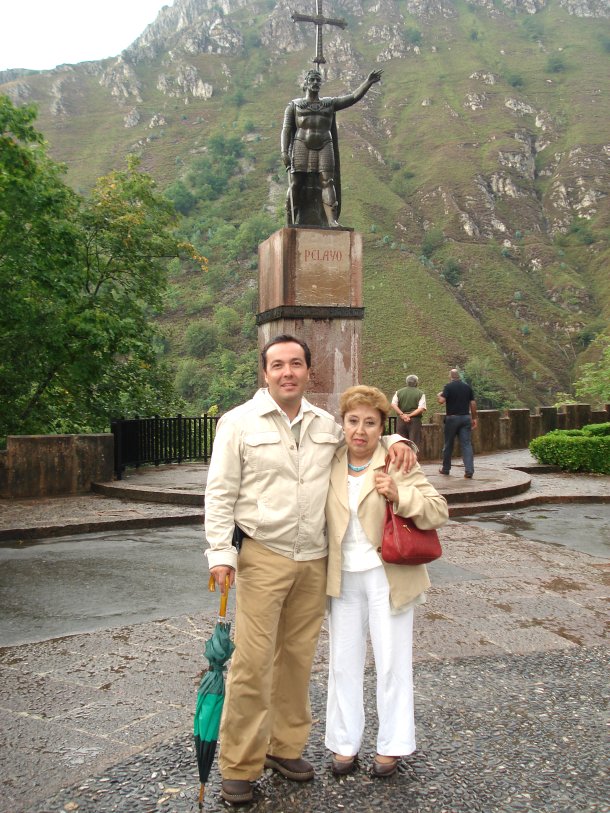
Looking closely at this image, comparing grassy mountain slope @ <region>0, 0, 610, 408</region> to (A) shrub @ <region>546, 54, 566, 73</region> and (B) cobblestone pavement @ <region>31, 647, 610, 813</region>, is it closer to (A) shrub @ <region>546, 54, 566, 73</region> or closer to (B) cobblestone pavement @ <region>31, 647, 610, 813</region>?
(A) shrub @ <region>546, 54, 566, 73</region>

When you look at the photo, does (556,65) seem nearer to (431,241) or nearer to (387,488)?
(431,241)

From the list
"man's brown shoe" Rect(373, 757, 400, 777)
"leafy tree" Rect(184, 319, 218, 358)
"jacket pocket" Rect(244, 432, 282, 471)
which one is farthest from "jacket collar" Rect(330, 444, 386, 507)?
"leafy tree" Rect(184, 319, 218, 358)

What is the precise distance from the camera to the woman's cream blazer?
3025 mm

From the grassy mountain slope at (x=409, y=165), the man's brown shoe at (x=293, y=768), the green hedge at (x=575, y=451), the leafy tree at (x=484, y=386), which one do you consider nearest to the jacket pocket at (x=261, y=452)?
the man's brown shoe at (x=293, y=768)

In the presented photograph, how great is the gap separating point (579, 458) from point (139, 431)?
8.30 metres

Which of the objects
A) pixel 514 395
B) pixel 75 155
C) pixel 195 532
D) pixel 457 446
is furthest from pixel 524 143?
pixel 195 532

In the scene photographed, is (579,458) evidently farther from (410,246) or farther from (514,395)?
(410,246)

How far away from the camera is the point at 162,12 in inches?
7426

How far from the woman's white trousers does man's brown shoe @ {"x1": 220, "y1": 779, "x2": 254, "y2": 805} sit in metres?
0.40

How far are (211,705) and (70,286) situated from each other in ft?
40.3

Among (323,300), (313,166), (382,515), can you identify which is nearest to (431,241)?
(313,166)

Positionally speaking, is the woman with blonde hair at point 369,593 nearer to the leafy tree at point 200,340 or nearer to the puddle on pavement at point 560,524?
the puddle on pavement at point 560,524

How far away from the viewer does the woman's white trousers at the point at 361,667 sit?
3070mm

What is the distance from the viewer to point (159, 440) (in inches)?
545
